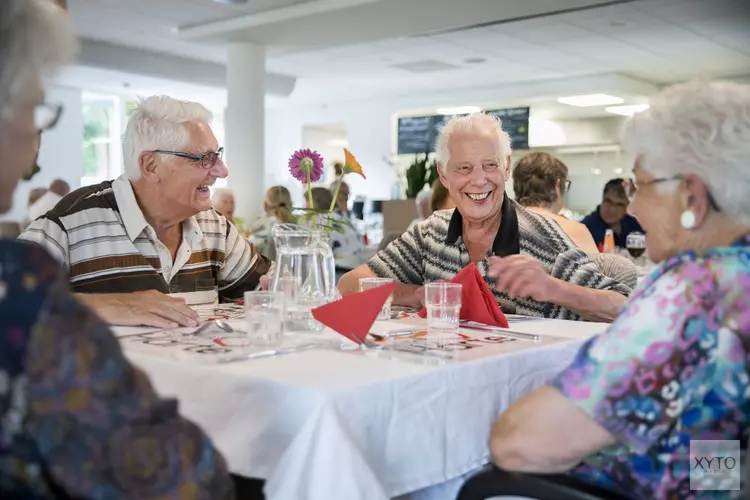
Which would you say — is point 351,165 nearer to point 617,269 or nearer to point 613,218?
point 617,269

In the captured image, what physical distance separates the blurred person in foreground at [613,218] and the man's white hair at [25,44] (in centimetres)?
554

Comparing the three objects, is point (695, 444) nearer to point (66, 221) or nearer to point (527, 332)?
point (527, 332)

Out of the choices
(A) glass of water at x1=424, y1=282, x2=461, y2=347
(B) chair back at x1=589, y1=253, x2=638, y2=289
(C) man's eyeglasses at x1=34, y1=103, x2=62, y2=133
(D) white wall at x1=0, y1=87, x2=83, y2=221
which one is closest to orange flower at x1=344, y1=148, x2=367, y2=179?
(A) glass of water at x1=424, y1=282, x2=461, y2=347

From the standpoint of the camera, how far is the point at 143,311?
1.87 m

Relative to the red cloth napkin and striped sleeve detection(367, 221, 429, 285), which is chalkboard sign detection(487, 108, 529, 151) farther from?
the red cloth napkin

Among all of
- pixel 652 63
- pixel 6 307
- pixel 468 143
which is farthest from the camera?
pixel 652 63

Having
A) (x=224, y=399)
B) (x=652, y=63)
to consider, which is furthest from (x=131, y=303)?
(x=652, y=63)

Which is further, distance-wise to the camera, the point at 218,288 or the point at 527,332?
the point at 218,288

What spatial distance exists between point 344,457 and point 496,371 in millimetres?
440

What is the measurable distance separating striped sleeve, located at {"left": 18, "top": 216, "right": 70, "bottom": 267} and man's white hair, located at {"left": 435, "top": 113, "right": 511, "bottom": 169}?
47.9 inches

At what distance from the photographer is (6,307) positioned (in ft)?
2.50

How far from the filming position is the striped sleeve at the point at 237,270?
2.61 metres

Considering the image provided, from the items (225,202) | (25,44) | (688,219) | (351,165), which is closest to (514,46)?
(225,202)

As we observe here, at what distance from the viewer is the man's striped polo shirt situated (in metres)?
2.24
